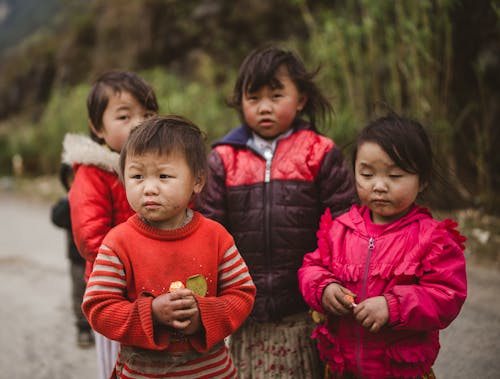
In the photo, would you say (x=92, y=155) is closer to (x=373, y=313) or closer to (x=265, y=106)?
(x=265, y=106)

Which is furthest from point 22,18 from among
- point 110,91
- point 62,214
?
point 110,91

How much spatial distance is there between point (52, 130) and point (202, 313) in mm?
10361

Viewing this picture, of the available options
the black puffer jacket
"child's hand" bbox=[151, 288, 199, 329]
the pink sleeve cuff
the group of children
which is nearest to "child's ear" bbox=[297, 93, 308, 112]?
the group of children

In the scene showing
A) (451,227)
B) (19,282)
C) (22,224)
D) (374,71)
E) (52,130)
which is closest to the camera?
(451,227)

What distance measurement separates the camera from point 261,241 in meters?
1.95

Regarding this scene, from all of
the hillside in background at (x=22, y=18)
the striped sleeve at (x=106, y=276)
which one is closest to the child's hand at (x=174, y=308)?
the striped sleeve at (x=106, y=276)

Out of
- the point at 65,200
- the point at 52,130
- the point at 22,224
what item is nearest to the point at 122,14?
the point at 52,130

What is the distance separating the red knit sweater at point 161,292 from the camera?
4.50 ft

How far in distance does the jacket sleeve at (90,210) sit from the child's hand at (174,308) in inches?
22.0

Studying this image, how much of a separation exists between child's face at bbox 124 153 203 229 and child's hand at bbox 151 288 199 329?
228 millimetres

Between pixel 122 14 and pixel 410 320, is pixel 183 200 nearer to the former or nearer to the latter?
pixel 410 320

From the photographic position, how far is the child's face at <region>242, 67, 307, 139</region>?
6.49ft

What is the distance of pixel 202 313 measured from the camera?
4.58ft

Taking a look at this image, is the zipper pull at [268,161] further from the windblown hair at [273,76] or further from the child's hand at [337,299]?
the child's hand at [337,299]
